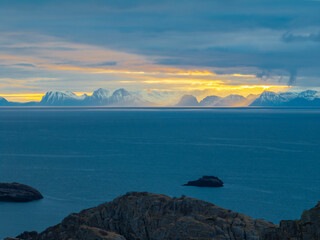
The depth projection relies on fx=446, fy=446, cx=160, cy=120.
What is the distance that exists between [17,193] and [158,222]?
54.2 meters

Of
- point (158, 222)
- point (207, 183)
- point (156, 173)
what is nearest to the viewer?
point (158, 222)

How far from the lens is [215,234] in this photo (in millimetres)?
35156

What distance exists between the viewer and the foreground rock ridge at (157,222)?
35.4m

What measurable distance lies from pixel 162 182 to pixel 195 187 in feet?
35.5

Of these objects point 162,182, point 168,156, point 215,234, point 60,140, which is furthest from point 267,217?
point 60,140

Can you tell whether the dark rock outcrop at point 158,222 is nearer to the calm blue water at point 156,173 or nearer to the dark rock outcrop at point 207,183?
the calm blue water at point 156,173

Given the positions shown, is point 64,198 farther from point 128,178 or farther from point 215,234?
point 215,234

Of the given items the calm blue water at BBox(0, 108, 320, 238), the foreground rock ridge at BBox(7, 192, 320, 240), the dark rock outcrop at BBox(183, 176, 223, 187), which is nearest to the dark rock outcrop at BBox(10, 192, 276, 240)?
the foreground rock ridge at BBox(7, 192, 320, 240)

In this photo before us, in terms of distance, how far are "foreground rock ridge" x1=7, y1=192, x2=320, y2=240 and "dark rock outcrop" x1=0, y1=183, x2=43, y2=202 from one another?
40743 mm

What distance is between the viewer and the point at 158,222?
1522 inches

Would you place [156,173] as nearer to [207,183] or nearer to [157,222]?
[207,183]

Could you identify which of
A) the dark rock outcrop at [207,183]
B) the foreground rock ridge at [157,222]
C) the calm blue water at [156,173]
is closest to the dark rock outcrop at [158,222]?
the foreground rock ridge at [157,222]

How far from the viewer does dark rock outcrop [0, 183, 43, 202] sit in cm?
8419

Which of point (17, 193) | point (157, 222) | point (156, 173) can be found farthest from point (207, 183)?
point (157, 222)
